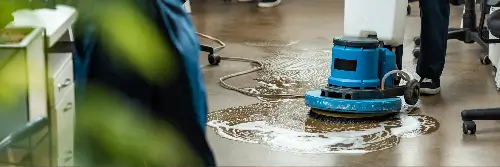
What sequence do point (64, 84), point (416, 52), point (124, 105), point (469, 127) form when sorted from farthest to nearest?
point (416, 52) < point (469, 127) < point (64, 84) < point (124, 105)

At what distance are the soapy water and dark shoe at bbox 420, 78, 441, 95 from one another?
0.25 m

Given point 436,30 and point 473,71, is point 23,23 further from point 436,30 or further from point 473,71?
point 473,71

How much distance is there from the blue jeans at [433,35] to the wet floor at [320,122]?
6.1 inches

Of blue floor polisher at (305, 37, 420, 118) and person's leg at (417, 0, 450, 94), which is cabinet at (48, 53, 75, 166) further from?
person's leg at (417, 0, 450, 94)

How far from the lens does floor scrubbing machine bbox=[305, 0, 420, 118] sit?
3.53 metres

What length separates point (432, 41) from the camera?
3893 mm

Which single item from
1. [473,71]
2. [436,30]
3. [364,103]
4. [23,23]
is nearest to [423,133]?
[364,103]

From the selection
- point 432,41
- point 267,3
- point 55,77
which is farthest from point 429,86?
point 267,3

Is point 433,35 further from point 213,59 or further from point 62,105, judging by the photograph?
point 62,105

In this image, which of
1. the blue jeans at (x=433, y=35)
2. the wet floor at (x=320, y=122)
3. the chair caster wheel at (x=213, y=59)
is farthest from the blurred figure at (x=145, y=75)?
the chair caster wheel at (x=213, y=59)

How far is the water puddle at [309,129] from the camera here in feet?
10.8

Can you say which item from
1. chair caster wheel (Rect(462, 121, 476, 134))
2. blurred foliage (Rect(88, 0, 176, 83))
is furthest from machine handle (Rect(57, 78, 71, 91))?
chair caster wheel (Rect(462, 121, 476, 134))

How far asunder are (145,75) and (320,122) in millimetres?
1646

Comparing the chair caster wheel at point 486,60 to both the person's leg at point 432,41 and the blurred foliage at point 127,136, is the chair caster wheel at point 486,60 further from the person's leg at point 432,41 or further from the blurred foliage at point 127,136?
the blurred foliage at point 127,136
